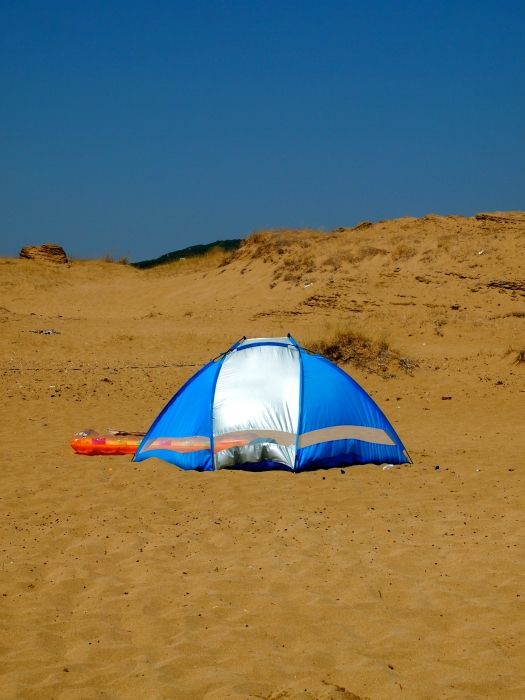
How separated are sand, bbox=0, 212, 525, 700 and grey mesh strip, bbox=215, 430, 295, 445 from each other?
43cm

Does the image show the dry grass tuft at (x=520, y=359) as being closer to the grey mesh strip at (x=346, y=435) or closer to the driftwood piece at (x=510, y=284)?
the driftwood piece at (x=510, y=284)

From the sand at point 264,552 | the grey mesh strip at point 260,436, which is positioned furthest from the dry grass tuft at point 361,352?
the grey mesh strip at point 260,436

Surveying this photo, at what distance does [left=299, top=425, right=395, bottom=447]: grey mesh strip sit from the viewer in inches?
362

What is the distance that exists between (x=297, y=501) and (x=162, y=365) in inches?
383

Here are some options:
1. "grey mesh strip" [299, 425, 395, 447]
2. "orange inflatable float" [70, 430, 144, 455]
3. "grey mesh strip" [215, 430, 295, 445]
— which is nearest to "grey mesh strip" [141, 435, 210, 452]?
"grey mesh strip" [215, 430, 295, 445]

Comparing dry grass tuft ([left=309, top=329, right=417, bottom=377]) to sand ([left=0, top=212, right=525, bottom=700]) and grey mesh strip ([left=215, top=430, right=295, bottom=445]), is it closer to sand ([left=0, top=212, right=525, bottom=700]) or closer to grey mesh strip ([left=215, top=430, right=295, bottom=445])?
sand ([left=0, top=212, right=525, bottom=700])

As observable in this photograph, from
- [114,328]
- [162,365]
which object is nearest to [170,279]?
[114,328]

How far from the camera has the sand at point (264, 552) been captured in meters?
4.30

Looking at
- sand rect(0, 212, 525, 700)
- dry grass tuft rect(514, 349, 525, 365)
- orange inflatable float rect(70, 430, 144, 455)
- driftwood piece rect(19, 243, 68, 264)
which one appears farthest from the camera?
driftwood piece rect(19, 243, 68, 264)

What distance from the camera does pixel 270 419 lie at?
9289 mm

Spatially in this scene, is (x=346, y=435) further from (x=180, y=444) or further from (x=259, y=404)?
(x=180, y=444)

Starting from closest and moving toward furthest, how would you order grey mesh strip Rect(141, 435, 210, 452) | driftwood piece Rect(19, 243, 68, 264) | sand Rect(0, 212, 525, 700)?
sand Rect(0, 212, 525, 700)
grey mesh strip Rect(141, 435, 210, 452)
driftwood piece Rect(19, 243, 68, 264)

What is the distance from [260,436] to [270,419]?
223 millimetres

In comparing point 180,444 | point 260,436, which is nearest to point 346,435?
point 260,436
